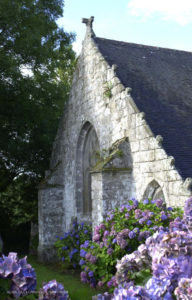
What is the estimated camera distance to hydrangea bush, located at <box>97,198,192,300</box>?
2.21 metres

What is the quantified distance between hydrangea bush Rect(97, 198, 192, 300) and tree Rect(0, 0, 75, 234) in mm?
10684

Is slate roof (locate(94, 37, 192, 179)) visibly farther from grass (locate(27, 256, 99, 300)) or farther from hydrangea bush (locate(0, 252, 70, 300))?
hydrangea bush (locate(0, 252, 70, 300))

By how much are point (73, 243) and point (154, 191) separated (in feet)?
12.6

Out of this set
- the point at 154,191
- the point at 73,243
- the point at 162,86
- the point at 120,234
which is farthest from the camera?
the point at 73,243

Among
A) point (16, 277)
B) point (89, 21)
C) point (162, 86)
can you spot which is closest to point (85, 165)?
point (162, 86)

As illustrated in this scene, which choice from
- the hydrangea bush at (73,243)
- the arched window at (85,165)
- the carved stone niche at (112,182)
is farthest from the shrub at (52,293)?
the arched window at (85,165)

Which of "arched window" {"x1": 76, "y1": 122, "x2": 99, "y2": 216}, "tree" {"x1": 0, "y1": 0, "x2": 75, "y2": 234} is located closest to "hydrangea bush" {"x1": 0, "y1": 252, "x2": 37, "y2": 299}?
"arched window" {"x1": 76, "y1": 122, "x2": 99, "y2": 216}

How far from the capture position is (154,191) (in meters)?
8.73

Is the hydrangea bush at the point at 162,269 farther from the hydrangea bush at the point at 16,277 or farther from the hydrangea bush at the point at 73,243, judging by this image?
the hydrangea bush at the point at 73,243

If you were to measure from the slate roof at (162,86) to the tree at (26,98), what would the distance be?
299 centimetres

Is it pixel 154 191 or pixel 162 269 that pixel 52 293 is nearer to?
pixel 162 269

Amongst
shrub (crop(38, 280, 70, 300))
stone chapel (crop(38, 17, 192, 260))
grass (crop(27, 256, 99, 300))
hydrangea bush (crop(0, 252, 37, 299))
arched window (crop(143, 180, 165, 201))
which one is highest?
stone chapel (crop(38, 17, 192, 260))

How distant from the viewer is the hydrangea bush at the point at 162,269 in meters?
2.21

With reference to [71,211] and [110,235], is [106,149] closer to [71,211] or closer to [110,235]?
[71,211]
